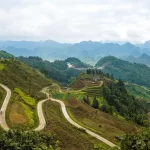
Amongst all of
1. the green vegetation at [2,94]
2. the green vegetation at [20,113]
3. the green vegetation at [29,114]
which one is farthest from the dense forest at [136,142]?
the green vegetation at [2,94]

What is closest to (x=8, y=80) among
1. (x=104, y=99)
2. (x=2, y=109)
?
(x=2, y=109)

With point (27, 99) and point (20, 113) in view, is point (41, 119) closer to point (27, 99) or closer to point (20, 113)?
point (20, 113)

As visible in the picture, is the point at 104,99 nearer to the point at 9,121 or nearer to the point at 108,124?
the point at 108,124

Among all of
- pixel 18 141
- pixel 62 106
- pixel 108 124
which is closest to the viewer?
pixel 18 141

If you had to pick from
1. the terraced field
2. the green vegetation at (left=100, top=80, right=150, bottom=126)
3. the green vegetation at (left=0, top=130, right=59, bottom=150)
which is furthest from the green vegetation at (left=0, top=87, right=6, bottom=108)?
the terraced field

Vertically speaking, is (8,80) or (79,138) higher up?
(8,80)

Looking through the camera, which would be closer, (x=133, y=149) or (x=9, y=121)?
(x=133, y=149)
